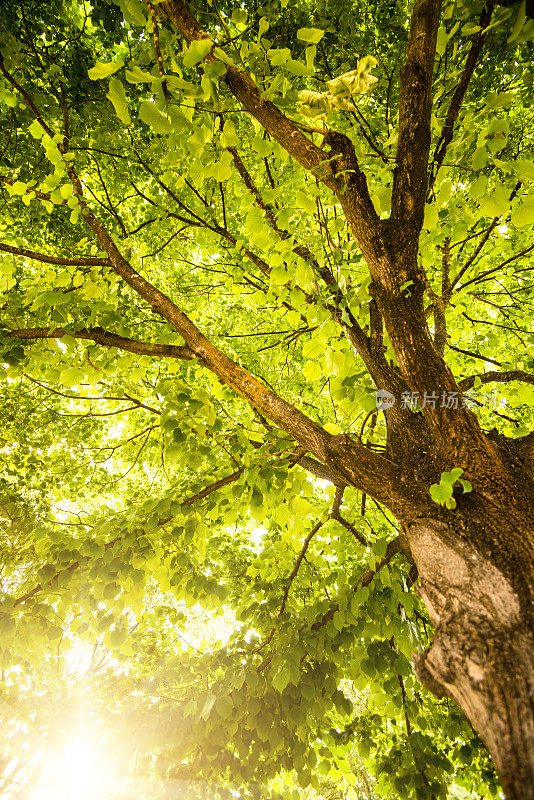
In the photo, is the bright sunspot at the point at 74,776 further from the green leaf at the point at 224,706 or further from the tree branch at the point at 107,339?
the tree branch at the point at 107,339

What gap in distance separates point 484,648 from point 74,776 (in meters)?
21.8

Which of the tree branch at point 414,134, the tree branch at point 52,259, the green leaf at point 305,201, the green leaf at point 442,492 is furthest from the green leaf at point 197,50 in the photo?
the green leaf at point 442,492

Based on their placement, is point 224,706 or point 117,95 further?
point 224,706

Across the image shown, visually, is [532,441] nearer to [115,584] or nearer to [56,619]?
[115,584]

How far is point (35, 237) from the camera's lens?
19.5 feet

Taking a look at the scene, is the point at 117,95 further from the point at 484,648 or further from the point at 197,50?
the point at 484,648

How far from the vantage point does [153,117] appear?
1.79 metres

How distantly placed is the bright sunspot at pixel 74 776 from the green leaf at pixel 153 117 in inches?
491

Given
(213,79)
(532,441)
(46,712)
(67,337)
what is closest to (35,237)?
(67,337)

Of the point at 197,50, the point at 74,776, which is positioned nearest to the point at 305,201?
the point at 197,50

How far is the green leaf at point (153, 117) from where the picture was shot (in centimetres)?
174

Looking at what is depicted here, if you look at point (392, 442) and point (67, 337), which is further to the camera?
point (67, 337)

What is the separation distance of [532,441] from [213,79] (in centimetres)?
243

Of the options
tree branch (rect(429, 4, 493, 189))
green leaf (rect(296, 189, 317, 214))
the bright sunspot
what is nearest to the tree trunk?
green leaf (rect(296, 189, 317, 214))
